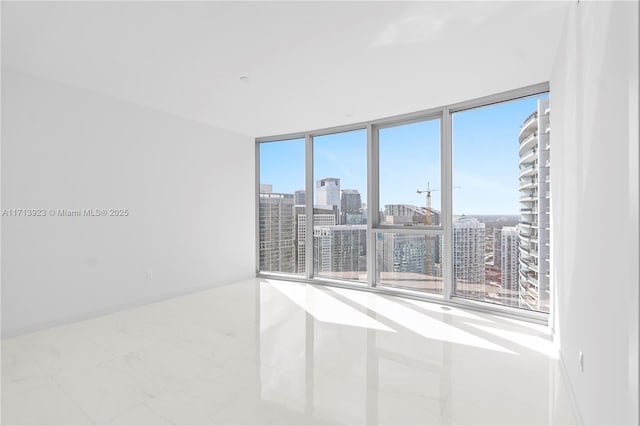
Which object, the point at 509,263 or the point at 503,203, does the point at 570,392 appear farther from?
the point at 503,203

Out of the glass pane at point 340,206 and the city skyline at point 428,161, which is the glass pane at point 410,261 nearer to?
the glass pane at point 340,206

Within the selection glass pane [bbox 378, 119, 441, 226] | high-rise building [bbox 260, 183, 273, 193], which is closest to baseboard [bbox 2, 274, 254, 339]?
high-rise building [bbox 260, 183, 273, 193]

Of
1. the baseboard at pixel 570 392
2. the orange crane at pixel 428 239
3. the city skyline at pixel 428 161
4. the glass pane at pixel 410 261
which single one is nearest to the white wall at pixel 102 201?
the city skyline at pixel 428 161

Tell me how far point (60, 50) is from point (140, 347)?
2.63m

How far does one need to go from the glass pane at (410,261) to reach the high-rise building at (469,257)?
8.8 inches

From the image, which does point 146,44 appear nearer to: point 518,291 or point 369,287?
point 369,287

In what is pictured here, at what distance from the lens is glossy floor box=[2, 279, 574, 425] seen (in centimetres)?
194

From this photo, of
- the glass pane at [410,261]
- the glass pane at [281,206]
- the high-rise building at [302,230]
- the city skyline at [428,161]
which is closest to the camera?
the city skyline at [428,161]

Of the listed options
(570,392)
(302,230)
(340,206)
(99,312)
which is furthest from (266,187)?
(570,392)

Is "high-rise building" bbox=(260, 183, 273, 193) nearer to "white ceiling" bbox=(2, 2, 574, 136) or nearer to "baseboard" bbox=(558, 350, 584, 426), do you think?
"white ceiling" bbox=(2, 2, 574, 136)

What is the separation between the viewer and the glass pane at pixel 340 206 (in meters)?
5.02

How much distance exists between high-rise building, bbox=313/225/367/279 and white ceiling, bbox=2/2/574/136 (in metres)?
2.07

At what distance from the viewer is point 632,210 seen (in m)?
1.05

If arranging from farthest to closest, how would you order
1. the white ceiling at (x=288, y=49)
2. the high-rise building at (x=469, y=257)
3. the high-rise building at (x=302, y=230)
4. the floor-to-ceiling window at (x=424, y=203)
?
the high-rise building at (x=302, y=230) → the high-rise building at (x=469, y=257) → the floor-to-ceiling window at (x=424, y=203) → the white ceiling at (x=288, y=49)
